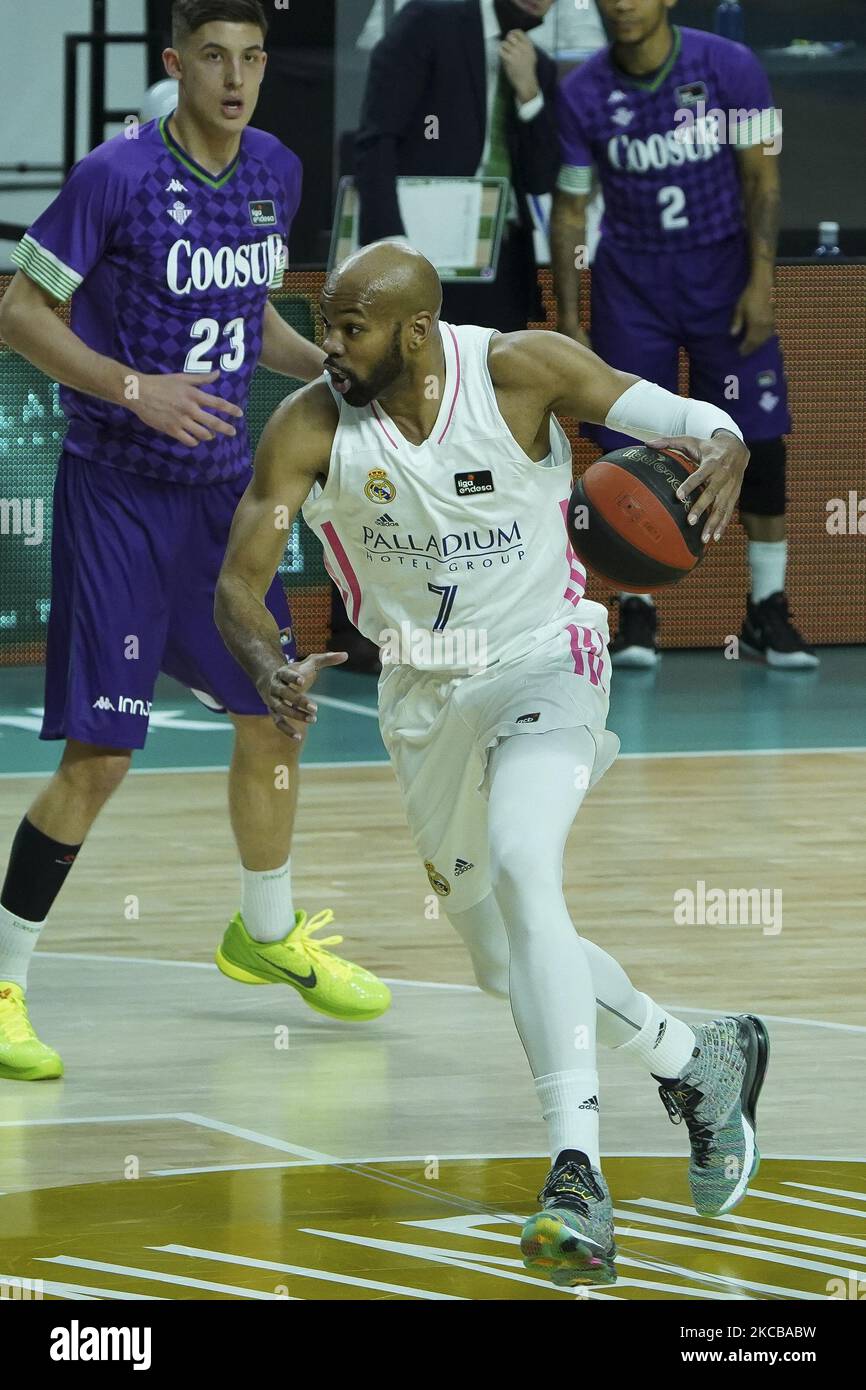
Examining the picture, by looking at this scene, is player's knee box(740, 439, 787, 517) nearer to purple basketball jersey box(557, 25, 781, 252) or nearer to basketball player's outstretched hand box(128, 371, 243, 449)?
purple basketball jersey box(557, 25, 781, 252)

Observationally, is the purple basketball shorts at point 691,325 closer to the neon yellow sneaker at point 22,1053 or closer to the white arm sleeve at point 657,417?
the neon yellow sneaker at point 22,1053

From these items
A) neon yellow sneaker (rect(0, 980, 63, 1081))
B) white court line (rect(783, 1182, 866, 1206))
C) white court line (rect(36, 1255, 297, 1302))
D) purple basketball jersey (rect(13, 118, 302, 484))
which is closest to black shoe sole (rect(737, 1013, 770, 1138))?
white court line (rect(783, 1182, 866, 1206))

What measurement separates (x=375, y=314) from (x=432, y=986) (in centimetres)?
221

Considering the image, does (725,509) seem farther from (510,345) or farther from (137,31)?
(137,31)

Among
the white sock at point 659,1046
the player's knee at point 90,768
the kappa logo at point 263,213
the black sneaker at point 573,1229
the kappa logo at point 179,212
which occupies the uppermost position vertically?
the kappa logo at point 263,213

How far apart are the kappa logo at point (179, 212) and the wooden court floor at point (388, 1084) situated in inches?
72.6

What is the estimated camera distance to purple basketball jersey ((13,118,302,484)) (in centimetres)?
571

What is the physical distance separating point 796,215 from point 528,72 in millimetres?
2317

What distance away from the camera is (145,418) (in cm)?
559

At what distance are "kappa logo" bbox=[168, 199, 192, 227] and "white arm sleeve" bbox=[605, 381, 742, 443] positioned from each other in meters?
1.41

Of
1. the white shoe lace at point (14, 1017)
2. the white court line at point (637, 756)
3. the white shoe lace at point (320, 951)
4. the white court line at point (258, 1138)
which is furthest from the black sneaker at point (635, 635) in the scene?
the white court line at point (258, 1138)

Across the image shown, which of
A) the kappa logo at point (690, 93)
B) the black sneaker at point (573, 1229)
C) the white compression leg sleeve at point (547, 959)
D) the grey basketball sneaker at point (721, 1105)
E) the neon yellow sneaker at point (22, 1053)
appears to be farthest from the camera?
the kappa logo at point (690, 93)

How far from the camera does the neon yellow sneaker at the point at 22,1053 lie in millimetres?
5551

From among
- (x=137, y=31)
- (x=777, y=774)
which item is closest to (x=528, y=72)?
(x=137, y=31)
